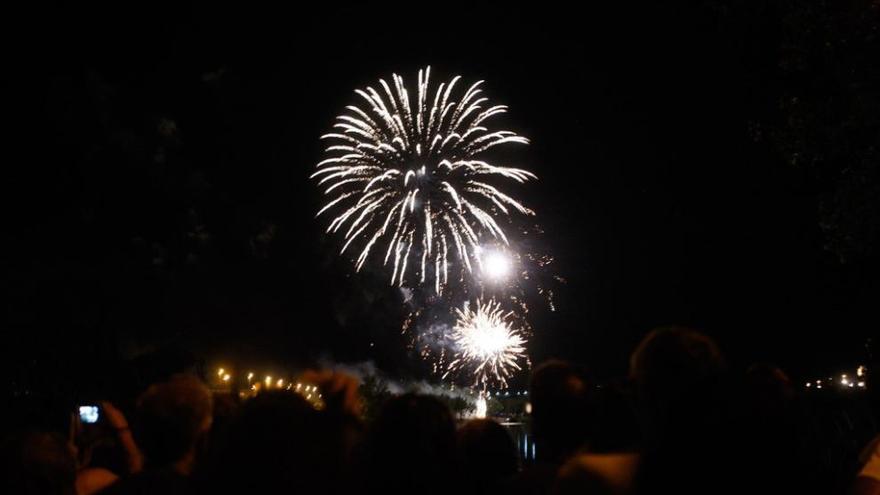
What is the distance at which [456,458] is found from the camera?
402 centimetres

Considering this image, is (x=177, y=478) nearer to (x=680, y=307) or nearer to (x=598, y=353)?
(x=680, y=307)

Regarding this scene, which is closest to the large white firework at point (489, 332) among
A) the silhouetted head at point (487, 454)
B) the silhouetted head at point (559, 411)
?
the silhouetted head at point (487, 454)

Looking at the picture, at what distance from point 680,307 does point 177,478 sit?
38078 mm

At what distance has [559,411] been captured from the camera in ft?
14.5

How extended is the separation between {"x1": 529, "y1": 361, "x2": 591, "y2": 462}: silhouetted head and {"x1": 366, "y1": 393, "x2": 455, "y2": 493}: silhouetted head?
23.8 inches

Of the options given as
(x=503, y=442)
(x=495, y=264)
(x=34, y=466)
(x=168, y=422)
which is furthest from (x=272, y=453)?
(x=495, y=264)

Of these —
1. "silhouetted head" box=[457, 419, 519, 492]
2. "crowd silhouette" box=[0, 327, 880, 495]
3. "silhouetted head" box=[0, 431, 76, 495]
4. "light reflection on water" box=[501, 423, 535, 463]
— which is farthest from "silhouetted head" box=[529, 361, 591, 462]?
"light reflection on water" box=[501, 423, 535, 463]

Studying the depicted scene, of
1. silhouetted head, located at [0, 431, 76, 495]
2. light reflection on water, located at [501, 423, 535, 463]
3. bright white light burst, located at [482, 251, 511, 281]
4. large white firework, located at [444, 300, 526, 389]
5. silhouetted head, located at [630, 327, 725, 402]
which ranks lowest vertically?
silhouetted head, located at [0, 431, 76, 495]

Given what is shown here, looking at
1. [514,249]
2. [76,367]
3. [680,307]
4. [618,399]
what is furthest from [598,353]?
[618,399]

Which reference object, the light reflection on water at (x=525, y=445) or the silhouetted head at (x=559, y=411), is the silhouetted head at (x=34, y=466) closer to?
the silhouetted head at (x=559, y=411)

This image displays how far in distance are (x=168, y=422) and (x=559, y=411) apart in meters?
1.97

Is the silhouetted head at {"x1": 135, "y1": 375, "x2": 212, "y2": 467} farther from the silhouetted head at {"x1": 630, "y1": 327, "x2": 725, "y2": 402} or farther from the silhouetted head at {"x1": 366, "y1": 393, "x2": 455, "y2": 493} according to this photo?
the silhouetted head at {"x1": 630, "y1": 327, "x2": 725, "y2": 402}

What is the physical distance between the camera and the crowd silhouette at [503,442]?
3125mm

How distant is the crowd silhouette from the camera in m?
3.12
